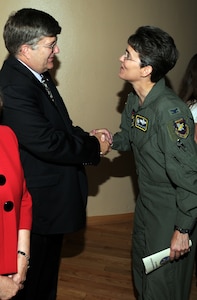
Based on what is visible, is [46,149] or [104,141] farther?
[104,141]

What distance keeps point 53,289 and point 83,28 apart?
6.85 feet

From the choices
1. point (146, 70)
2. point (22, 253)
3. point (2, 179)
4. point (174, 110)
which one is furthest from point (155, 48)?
point (22, 253)

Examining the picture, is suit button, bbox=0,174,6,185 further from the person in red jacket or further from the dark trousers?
the dark trousers

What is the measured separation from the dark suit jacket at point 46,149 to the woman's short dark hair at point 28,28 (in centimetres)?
10

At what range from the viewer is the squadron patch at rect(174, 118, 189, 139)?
1671 millimetres

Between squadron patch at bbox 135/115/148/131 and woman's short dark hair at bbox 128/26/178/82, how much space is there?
231 millimetres

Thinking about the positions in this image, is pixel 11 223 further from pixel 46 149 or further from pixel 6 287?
pixel 46 149

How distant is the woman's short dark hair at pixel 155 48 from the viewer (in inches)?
68.9

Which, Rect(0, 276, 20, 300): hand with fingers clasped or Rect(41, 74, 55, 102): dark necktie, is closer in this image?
Rect(0, 276, 20, 300): hand with fingers clasped

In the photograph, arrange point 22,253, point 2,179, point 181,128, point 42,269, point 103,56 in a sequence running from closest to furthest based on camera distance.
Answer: point 2,179 < point 22,253 < point 181,128 < point 42,269 < point 103,56

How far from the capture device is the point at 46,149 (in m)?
1.75

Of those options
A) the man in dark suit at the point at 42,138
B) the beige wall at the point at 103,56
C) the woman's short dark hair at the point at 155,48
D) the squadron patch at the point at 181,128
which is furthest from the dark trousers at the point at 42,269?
the beige wall at the point at 103,56

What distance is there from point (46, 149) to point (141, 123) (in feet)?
1.65

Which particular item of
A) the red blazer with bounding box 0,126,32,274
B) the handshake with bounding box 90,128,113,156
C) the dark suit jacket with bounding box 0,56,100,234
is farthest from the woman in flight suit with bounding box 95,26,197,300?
the red blazer with bounding box 0,126,32,274
